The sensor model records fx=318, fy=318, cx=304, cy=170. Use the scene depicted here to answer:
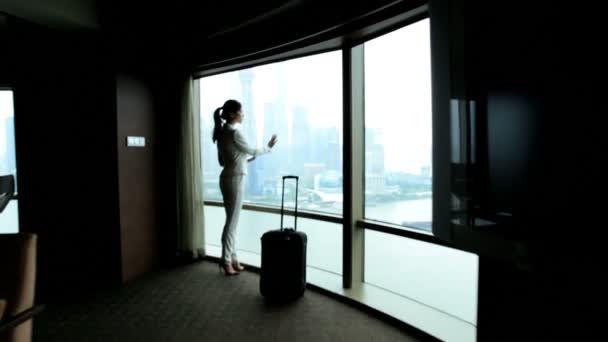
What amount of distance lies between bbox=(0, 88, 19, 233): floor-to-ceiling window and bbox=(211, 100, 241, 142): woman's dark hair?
7.32ft

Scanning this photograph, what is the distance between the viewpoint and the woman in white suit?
295 centimetres

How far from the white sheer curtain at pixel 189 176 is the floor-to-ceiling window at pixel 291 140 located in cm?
20

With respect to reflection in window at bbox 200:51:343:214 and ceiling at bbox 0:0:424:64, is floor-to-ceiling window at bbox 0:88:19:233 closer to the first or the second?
ceiling at bbox 0:0:424:64

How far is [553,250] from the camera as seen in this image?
64 cm

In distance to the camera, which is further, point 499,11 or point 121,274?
point 121,274

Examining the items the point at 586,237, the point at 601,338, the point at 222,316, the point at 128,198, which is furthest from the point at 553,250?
the point at 128,198

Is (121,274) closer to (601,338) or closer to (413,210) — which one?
(413,210)

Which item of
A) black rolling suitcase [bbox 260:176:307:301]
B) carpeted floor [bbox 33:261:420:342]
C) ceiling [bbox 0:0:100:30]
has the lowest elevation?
carpeted floor [bbox 33:261:420:342]

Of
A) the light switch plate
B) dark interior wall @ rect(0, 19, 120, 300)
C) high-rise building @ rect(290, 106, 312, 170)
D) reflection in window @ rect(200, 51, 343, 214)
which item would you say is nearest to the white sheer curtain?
reflection in window @ rect(200, 51, 343, 214)

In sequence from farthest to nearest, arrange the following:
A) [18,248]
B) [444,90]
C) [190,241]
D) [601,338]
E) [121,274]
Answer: [190,241] < [121,274] < [18,248] < [444,90] < [601,338]

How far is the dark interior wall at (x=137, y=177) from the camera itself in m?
2.98

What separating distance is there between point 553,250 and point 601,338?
0.30 m

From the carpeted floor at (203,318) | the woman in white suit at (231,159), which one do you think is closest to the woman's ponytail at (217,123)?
the woman in white suit at (231,159)

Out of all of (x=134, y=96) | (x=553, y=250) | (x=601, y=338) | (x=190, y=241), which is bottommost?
(x=190, y=241)
